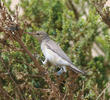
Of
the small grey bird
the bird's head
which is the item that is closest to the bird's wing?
the small grey bird

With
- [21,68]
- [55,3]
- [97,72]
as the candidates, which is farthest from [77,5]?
[21,68]

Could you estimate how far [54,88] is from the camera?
364 cm

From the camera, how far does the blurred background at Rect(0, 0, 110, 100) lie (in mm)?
4325

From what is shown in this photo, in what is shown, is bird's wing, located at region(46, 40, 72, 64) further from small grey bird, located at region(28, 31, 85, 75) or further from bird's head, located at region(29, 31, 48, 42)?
bird's head, located at region(29, 31, 48, 42)

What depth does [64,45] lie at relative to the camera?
16.5 feet

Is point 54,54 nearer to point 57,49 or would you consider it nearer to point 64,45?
point 57,49

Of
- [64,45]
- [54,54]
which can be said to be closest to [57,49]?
[54,54]

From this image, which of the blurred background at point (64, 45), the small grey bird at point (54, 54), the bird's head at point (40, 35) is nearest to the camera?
the blurred background at point (64, 45)

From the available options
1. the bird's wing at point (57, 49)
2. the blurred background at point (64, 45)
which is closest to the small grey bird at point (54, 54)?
the bird's wing at point (57, 49)

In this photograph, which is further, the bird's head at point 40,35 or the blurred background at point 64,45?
the bird's head at point 40,35

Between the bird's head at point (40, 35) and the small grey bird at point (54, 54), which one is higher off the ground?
the bird's head at point (40, 35)

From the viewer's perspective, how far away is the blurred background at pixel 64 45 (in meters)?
4.32

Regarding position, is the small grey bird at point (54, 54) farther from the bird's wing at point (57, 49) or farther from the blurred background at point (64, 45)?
the blurred background at point (64, 45)

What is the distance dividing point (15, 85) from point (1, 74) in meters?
0.26
